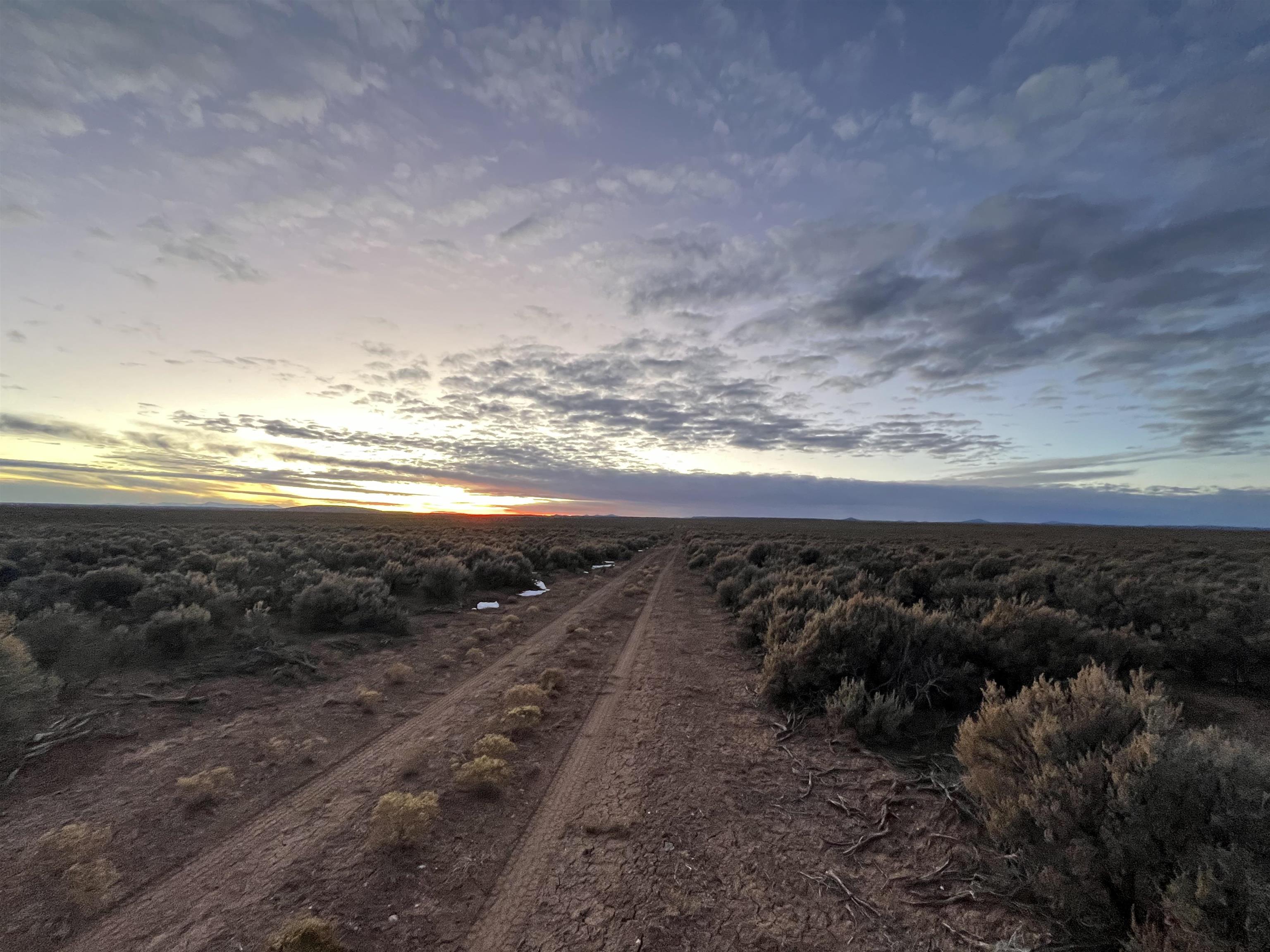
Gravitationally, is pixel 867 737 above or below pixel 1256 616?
below

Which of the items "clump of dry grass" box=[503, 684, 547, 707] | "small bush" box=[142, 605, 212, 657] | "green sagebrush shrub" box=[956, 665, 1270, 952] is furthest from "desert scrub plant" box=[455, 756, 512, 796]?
"small bush" box=[142, 605, 212, 657]

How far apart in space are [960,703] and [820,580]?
22.0 ft

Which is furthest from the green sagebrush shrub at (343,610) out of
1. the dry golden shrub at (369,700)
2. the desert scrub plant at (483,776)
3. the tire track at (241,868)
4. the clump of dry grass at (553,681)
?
the desert scrub plant at (483,776)

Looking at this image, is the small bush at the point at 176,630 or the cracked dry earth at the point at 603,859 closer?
the cracked dry earth at the point at 603,859

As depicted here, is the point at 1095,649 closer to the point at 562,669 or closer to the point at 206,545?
the point at 562,669

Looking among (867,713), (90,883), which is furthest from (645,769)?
(90,883)

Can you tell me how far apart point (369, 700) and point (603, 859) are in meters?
5.44

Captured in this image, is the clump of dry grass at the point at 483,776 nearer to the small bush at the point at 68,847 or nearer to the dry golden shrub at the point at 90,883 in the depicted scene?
the dry golden shrub at the point at 90,883

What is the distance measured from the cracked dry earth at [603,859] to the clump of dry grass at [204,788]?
0.69m

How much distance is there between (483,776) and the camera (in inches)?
234

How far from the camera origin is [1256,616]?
9.64m

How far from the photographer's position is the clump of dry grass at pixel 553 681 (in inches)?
354

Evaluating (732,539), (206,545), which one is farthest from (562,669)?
(732,539)

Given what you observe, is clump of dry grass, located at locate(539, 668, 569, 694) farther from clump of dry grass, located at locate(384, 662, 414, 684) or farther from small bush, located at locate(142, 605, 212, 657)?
small bush, located at locate(142, 605, 212, 657)
